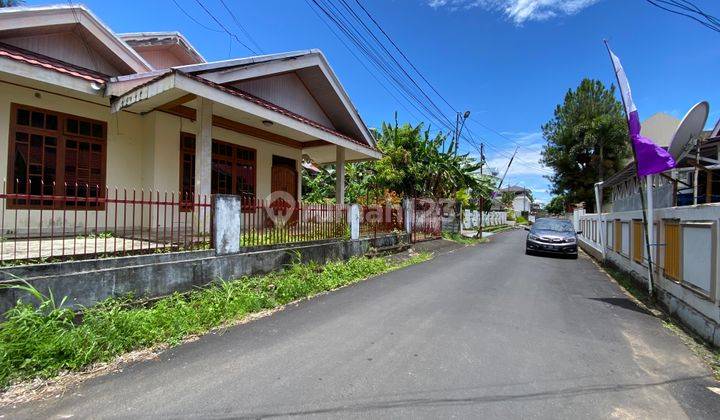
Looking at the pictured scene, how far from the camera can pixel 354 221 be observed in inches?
427

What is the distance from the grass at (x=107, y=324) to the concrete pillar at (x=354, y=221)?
13.3ft

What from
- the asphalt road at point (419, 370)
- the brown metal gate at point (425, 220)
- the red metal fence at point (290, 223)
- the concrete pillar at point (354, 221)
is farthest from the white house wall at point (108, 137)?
the brown metal gate at point (425, 220)

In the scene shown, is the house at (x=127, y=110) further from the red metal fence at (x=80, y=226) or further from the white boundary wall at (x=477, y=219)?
the white boundary wall at (x=477, y=219)

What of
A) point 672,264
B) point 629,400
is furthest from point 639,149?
point 629,400

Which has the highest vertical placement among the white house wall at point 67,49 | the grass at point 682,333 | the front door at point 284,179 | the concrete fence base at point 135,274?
the white house wall at point 67,49

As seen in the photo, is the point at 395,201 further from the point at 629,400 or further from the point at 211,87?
the point at 629,400

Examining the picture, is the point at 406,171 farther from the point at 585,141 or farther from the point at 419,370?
Result: the point at 585,141

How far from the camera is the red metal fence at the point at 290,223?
754 cm

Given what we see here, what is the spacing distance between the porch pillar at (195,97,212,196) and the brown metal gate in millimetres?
8964

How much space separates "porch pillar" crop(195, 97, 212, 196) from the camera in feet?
26.4

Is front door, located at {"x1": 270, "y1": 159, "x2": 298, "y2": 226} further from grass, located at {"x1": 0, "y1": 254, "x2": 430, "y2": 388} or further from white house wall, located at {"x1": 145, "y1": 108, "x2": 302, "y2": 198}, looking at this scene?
grass, located at {"x1": 0, "y1": 254, "x2": 430, "y2": 388}

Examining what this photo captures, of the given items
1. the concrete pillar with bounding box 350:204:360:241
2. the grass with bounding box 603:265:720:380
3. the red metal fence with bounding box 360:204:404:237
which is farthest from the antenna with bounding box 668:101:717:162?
the red metal fence with bounding box 360:204:404:237

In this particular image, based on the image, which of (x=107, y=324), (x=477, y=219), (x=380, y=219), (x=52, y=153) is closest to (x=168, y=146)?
(x=52, y=153)

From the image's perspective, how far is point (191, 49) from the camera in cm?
1188
